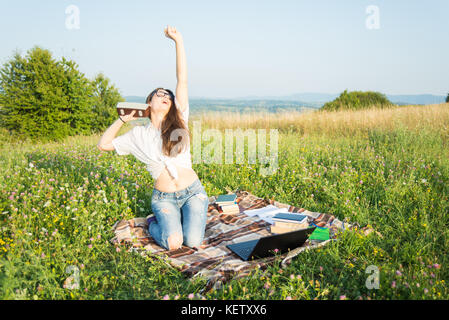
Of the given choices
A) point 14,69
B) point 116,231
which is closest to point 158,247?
point 116,231

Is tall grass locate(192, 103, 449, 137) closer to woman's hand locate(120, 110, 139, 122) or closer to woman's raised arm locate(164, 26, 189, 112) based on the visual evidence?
woman's raised arm locate(164, 26, 189, 112)

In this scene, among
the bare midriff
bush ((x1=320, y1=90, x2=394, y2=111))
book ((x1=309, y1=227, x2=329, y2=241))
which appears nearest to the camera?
book ((x1=309, y1=227, x2=329, y2=241))

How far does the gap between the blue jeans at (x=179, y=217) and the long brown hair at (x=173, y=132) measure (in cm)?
59

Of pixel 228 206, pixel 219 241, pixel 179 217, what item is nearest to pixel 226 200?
pixel 228 206

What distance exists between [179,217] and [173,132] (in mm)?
1136

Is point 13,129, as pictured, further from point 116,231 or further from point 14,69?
point 116,231

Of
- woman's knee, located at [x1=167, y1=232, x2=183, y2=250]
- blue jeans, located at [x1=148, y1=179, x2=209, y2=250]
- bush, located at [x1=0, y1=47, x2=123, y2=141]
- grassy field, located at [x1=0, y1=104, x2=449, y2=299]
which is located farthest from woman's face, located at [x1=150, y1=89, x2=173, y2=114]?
bush, located at [x1=0, y1=47, x2=123, y2=141]

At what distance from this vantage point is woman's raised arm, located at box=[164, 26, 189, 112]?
3.97m

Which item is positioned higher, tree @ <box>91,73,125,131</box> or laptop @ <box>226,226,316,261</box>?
tree @ <box>91,73,125,131</box>

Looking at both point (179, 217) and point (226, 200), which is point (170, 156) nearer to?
point (179, 217)

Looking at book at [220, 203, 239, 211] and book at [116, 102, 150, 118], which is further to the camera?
book at [220, 203, 239, 211]

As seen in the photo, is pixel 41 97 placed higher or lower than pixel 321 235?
higher

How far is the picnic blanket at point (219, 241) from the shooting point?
329 cm

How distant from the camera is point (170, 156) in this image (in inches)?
159
